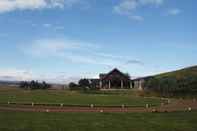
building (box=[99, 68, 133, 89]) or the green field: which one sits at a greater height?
building (box=[99, 68, 133, 89])

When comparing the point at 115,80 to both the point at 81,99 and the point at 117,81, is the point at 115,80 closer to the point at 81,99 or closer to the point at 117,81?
the point at 117,81

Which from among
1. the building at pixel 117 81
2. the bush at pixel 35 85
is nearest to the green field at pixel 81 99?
the bush at pixel 35 85

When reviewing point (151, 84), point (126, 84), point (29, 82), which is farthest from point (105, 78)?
point (151, 84)

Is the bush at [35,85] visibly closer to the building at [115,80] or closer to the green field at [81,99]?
the building at [115,80]

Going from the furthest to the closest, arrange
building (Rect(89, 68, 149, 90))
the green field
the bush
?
building (Rect(89, 68, 149, 90)) < the bush < the green field

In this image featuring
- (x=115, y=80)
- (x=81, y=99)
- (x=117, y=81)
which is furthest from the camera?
(x=117, y=81)

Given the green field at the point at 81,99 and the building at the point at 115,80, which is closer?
the green field at the point at 81,99

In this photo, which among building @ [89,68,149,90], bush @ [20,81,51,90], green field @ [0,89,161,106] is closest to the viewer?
green field @ [0,89,161,106]

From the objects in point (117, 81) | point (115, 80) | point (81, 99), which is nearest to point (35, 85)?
point (115, 80)

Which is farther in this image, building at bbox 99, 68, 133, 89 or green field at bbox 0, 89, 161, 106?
building at bbox 99, 68, 133, 89

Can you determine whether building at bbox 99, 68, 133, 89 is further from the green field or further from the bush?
the green field

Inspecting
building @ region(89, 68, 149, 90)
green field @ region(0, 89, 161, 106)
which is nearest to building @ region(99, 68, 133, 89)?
building @ region(89, 68, 149, 90)

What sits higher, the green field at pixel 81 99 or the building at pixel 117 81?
the building at pixel 117 81

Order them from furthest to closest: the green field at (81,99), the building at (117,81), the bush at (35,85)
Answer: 1. the building at (117,81)
2. the bush at (35,85)
3. the green field at (81,99)
